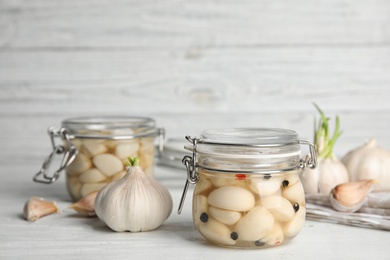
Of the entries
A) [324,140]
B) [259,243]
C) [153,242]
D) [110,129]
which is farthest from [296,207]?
[110,129]

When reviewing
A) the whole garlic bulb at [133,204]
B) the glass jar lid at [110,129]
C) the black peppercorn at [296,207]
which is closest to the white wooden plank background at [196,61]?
the glass jar lid at [110,129]

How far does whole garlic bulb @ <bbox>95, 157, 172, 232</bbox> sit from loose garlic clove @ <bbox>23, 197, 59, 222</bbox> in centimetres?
13

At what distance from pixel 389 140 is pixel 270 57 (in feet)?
1.42

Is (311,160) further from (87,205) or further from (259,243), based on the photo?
(87,205)

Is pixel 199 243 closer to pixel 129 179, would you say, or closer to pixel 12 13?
pixel 129 179

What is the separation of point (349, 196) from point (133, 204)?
1.08 feet

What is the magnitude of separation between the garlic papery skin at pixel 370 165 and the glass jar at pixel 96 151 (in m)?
0.37

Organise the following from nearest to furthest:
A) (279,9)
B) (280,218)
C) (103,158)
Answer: (280,218) → (103,158) → (279,9)

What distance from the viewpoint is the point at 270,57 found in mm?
1814

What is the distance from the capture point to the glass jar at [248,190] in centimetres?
82

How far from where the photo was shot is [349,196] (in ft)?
3.26

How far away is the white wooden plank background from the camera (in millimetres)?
1789

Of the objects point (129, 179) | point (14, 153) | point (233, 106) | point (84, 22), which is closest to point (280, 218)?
point (129, 179)

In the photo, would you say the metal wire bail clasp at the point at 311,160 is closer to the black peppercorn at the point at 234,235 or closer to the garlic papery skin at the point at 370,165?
the black peppercorn at the point at 234,235
